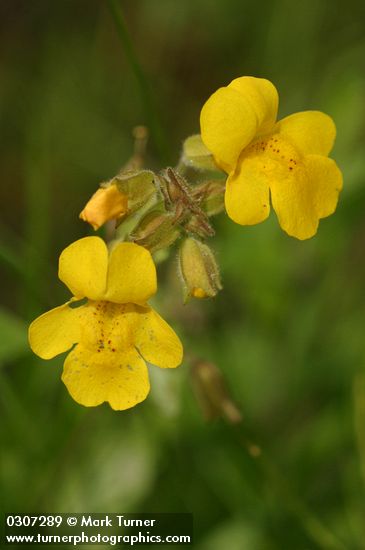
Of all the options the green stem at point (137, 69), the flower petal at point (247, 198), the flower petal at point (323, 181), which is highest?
the green stem at point (137, 69)

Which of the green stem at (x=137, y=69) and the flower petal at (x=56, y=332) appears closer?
the flower petal at (x=56, y=332)

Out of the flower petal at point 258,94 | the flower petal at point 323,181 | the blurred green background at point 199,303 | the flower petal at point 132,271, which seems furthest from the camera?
the blurred green background at point 199,303

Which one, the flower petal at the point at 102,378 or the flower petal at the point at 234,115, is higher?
the flower petal at the point at 234,115

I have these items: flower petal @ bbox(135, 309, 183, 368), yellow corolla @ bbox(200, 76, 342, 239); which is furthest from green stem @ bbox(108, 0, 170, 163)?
flower petal @ bbox(135, 309, 183, 368)

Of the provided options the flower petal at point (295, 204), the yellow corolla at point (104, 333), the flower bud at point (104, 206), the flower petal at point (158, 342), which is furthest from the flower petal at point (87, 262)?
the flower petal at point (295, 204)

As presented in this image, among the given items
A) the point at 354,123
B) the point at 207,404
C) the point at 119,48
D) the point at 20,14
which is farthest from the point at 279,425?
the point at 20,14

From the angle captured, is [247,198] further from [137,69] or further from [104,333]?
[137,69]

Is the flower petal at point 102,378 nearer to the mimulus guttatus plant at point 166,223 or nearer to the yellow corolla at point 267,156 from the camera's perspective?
the mimulus guttatus plant at point 166,223

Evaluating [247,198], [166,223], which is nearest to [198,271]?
[166,223]
